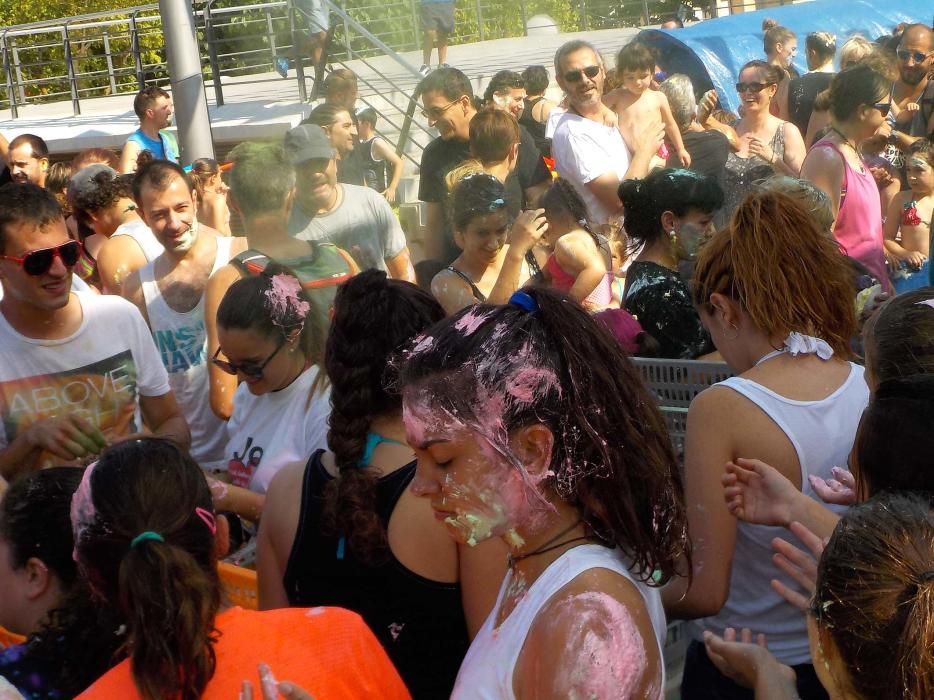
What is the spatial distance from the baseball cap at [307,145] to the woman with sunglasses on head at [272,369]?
1.88 m

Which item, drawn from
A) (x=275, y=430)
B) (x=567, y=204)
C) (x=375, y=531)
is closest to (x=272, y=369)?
(x=275, y=430)

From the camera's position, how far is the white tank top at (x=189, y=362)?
4.31m

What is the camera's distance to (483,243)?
438 cm

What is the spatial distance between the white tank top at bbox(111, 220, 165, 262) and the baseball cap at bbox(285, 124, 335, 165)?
0.76 meters

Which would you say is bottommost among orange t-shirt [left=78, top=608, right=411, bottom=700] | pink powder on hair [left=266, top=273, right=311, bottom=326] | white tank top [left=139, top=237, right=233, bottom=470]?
white tank top [left=139, top=237, right=233, bottom=470]

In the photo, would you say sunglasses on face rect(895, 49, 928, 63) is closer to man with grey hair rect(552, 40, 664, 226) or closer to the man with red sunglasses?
man with grey hair rect(552, 40, 664, 226)

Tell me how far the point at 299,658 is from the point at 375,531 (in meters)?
0.36

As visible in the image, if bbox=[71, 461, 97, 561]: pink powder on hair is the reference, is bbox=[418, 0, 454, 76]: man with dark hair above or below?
above

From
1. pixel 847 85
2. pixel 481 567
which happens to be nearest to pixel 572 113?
pixel 847 85

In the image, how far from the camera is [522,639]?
1519mm

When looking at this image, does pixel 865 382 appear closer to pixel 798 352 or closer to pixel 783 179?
pixel 798 352

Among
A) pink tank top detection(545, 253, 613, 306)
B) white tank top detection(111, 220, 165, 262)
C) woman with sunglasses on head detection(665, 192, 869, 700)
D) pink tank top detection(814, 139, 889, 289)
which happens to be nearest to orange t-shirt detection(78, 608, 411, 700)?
woman with sunglasses on head detection(665, 192, 869, 700)

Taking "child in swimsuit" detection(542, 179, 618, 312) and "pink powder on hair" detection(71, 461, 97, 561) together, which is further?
"child in swimsuit" detection(542, 179, 618, 312)

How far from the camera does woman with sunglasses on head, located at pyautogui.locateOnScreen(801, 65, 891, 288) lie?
492cm
